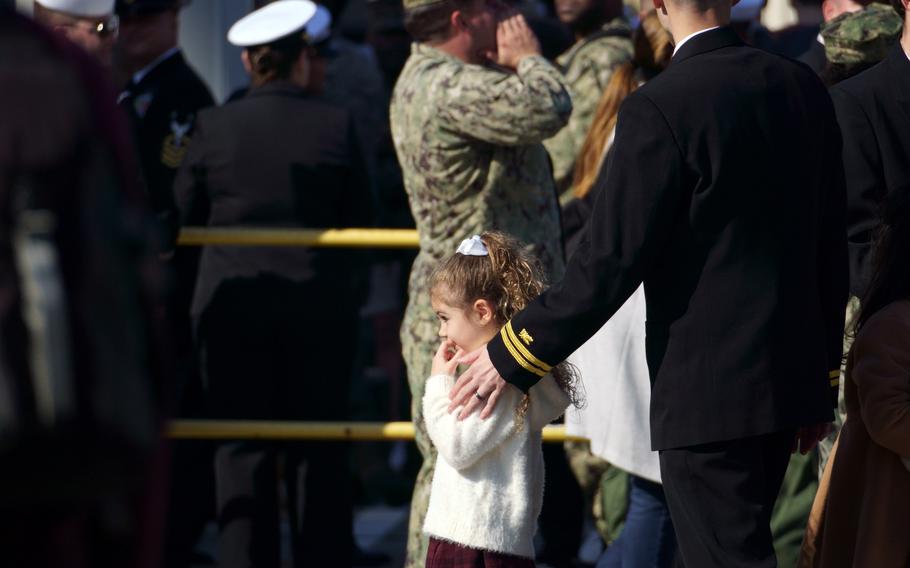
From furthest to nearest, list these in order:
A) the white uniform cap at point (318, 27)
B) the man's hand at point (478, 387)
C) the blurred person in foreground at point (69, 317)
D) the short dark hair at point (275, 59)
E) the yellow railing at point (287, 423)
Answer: the white uniform cap at point (318, 27), the short dark hair at point (275, 59), the yellow railing at point (287, 423), the man's hand at point (478, 387), the blurred person in foreground at point (69, 317)

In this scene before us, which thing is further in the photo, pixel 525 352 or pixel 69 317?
pixel 525 352

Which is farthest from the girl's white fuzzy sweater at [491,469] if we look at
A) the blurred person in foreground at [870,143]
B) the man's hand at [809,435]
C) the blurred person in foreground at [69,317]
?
the blurred person in foreground at [69,317]

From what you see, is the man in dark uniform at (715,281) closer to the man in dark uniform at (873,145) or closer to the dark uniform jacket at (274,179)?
the man in dark uniform at (873,145)

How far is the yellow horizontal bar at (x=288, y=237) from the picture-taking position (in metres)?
4.83

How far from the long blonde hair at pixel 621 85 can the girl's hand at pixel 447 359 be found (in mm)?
1318

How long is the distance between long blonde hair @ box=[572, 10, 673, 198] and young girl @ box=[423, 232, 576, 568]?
126 cm

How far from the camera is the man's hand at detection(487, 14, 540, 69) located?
457 centimetres

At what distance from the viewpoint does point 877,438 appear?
10.9 feet

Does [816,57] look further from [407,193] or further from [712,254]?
[712,254]

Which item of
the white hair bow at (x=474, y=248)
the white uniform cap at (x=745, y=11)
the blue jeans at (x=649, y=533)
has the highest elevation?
the white hair bow at (x=474, y=248)

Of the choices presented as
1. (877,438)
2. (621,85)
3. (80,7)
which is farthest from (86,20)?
(877,438)

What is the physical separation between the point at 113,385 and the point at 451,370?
1937 millimetres

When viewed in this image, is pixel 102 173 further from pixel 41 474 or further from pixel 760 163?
pixel 760 163

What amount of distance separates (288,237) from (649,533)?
148 cm
